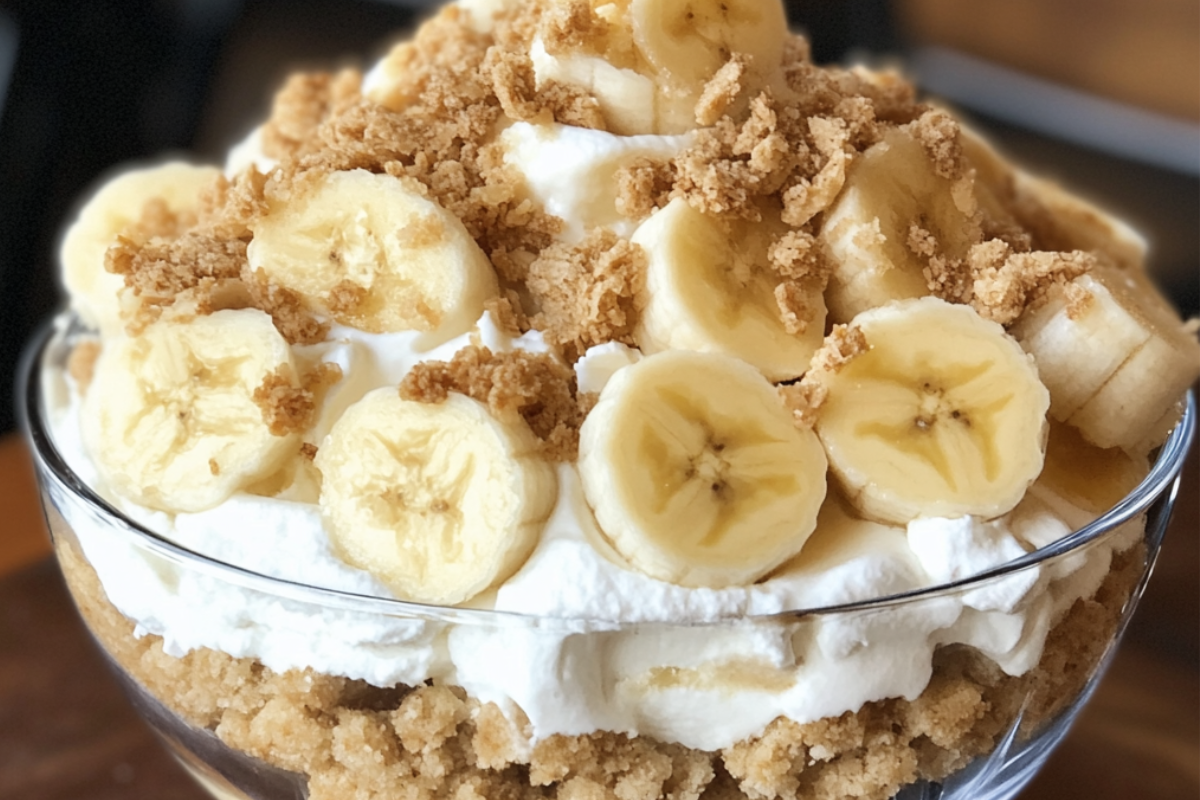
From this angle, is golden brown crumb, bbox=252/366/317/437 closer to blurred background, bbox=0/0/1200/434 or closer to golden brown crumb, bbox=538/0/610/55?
golden brown crumb, bbox=538/0/610/55

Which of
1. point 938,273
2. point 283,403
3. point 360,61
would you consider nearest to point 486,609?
point 283,403

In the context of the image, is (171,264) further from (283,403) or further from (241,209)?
(283,403)

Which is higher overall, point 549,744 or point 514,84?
point 514,84

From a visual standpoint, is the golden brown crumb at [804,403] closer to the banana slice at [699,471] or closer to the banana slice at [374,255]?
the banana slice at [699,471]

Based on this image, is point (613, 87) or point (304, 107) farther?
point (304, 107)

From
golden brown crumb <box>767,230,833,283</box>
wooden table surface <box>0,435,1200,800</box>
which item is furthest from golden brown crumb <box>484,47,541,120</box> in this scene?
wooden table surface <box>0,435,1200,800</box>

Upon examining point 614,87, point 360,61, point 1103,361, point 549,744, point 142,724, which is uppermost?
point 614,87
